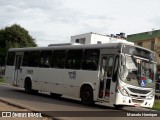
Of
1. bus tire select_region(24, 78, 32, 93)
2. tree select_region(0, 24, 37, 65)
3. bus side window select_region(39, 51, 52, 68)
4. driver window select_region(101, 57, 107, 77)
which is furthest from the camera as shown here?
tree select_region(0, 24, 37, 65)

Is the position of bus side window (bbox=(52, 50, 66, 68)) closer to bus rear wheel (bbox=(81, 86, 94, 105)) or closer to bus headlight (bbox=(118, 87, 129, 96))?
bus rear wheel (bbox=(81, 86, 94, 105))

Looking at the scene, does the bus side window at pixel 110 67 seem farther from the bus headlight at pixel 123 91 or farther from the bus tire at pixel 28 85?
the bus tire at pixel 28 85

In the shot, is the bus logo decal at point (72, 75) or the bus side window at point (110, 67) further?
the bus logo decal at point (72, 75)

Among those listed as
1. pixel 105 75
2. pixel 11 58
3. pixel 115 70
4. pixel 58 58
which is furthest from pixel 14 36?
pixel 115 70

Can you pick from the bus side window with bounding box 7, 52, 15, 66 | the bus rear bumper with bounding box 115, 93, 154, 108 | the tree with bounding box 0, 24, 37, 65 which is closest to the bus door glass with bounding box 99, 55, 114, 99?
the bus rear bumper with bounding box 115, 93, 154, 108

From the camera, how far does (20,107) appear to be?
A: 14820mm

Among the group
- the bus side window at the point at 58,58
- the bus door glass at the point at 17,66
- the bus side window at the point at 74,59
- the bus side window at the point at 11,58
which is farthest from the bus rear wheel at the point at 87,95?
the bus side window at the point at 11,58

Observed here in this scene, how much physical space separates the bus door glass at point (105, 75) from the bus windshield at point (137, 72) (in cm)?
72

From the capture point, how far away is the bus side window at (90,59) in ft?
60.8

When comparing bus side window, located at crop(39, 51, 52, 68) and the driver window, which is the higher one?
bus side window, located at crop(39, 51, 52, 68)

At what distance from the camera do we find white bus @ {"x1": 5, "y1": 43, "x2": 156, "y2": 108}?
17.1 metres

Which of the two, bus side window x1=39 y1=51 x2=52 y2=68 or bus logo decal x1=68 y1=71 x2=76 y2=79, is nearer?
bus logo decal x1=68 y1=71 x2=76 y2=79

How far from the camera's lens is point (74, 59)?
2019 cm

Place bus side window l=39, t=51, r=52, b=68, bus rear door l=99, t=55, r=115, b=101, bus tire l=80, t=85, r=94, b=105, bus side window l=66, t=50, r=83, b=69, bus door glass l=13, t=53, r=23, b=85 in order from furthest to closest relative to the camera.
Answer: bus door glass l=13, t=53, r=23, b=85
bus side window l=39, t=51, r=52, b=68
bus side window l=66, t=50, r=83, b=69
bus tire l=80, t=85, r=94, b=105
bus rear door l=99, t=55, r=115, b=101
